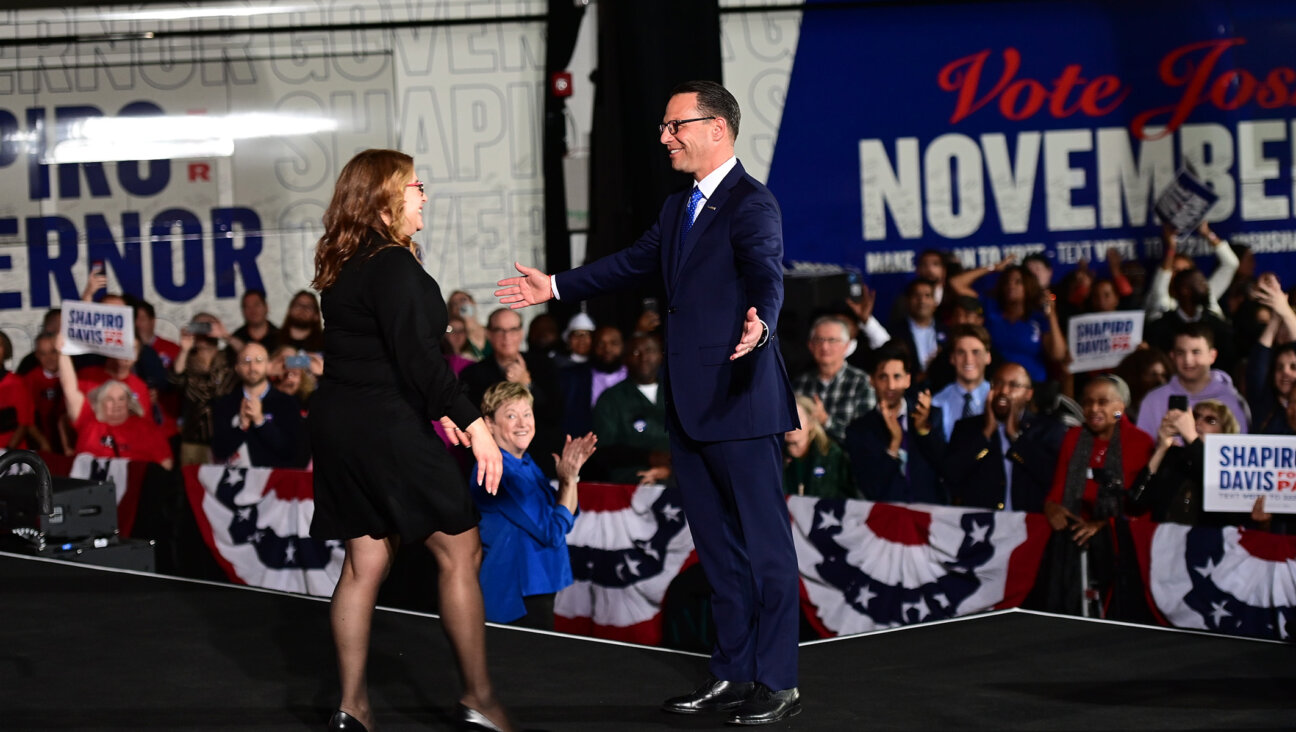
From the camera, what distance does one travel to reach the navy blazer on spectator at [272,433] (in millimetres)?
7027

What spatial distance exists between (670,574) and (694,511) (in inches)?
95.9

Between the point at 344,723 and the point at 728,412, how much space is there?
3.40ft

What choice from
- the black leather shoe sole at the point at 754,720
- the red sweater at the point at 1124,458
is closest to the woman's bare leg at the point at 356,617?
the black leather shoe sole at the point at 754,720

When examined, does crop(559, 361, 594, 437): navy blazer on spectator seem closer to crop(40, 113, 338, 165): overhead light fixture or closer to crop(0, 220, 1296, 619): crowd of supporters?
crop(0, 220, 1296, 619): crowd of supporters

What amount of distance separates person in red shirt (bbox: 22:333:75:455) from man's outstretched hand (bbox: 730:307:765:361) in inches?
231

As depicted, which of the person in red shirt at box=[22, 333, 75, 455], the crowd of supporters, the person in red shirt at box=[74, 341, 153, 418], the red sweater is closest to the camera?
the red sweater

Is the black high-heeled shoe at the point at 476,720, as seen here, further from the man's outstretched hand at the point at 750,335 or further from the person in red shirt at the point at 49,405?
the person in red shirt at the point at 49,405

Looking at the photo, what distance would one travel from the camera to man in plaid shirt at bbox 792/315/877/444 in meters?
6.48

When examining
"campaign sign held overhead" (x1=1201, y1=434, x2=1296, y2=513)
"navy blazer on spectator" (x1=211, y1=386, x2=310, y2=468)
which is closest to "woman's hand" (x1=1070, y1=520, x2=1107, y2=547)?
"campaign sign held overhead" (x1=1201, y1=434, x2=1296, y2=513)

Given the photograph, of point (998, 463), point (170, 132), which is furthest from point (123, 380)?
point (998, 463)

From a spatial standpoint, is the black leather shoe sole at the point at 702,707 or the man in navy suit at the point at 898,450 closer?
the black leather shoe sole at the point at 702,707

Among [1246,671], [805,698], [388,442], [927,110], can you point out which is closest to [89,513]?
[388,442]

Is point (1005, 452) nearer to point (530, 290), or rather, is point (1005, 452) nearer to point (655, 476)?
point (655, 476)

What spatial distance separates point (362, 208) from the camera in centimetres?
315
